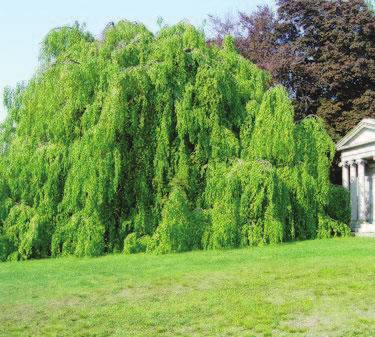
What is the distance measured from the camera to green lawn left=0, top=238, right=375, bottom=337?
821 cm

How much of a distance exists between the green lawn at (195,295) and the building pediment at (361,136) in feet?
32.2

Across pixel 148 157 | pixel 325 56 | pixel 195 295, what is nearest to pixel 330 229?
pixel 148 157

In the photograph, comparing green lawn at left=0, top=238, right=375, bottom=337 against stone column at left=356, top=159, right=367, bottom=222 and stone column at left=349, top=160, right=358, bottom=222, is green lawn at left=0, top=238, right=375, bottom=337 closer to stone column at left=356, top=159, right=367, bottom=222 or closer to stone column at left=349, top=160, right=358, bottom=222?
stone column at left=356, top=159, right=367, bottom=222

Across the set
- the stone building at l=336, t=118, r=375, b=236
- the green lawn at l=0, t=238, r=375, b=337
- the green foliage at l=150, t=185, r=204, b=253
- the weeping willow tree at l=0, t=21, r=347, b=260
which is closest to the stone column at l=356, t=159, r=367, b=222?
the stone building at l=336, t=118, r=375, b=236

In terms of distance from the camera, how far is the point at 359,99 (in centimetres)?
3108

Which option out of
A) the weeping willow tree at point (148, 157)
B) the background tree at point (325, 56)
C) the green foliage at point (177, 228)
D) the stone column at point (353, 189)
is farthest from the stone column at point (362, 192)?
the green foliage at point (177, 228)

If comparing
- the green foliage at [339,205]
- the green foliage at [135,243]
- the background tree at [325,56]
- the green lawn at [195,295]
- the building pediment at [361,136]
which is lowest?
the green lawn at [195,295]

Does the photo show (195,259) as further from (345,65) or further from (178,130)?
(345,65)

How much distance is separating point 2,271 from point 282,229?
8439 millimetres

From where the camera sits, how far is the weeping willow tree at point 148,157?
17.6 meters

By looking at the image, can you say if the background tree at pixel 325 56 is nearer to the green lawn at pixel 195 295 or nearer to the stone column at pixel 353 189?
the stone column at pixel 353 189

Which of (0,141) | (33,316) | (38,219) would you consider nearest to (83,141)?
(38,219)

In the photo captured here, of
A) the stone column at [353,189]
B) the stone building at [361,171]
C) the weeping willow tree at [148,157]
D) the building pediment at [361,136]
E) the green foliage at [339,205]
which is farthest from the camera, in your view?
the stone column at [353,189]

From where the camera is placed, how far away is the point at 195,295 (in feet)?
34.5
